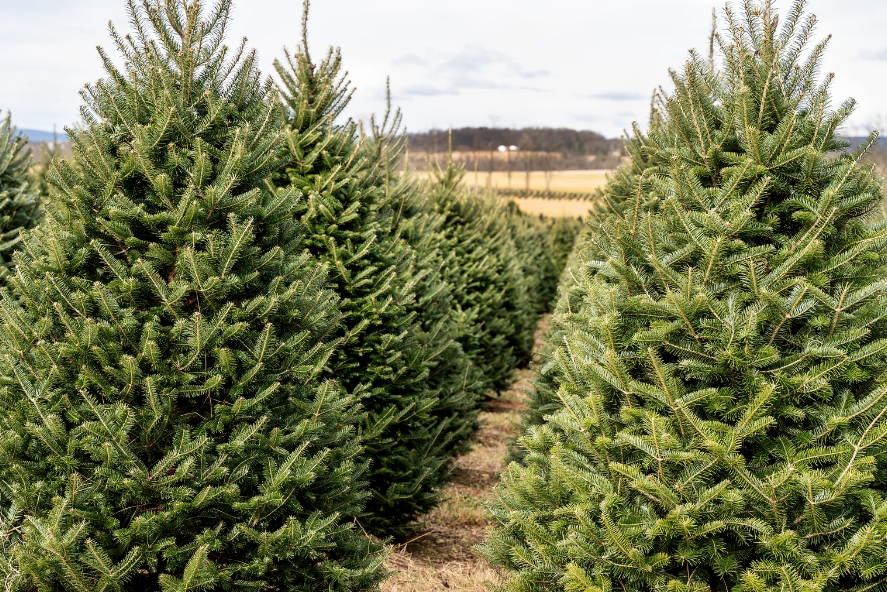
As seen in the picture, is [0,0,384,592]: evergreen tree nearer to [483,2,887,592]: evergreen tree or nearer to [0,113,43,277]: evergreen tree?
[483,2,887,592]: evergreen tree

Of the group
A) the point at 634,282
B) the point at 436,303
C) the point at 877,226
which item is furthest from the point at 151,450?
the point at 436,303

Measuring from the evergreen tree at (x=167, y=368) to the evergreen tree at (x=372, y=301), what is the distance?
1920 mm

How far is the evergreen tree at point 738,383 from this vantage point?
2.36 m

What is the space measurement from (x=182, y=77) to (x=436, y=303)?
12.9 feet

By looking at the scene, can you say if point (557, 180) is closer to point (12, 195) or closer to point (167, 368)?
point (12, 195)

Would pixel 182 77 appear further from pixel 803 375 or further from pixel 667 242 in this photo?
pixel 803 375

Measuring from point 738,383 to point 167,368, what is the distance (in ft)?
8.27

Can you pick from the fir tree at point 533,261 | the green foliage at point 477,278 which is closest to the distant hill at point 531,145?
the fir tree at point 533,261

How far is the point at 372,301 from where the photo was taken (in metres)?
5.50

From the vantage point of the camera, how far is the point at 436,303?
→ 6.75m

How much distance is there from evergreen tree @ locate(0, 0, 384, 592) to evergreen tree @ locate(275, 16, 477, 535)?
1.92 metres

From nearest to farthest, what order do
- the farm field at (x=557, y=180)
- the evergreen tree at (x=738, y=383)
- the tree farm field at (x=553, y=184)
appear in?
the evergreen tree at (x=738, y=383)
the tree farm field at (x=553, y=184)
the farm field at (x=557, y=180)

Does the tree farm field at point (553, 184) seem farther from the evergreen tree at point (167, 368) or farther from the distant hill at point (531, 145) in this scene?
the evergreen tree at point (167, 368)

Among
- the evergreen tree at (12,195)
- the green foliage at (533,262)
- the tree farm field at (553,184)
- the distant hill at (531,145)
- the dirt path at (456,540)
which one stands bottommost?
the dirt path at (456,540)
